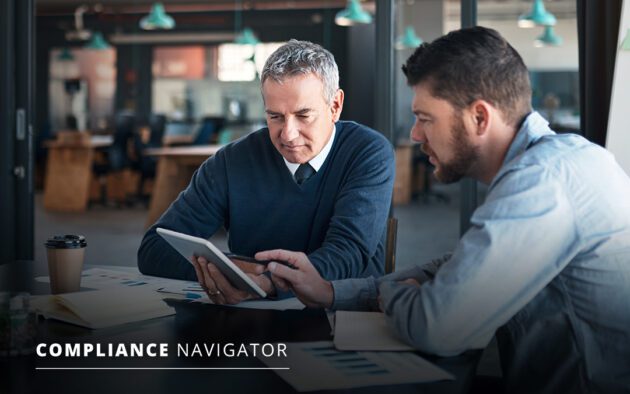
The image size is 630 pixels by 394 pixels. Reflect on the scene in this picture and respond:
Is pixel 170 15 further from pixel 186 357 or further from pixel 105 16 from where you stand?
pixel 186 357

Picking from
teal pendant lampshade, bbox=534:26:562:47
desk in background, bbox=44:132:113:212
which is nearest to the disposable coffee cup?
desk in background, bbox=44:132:113:212

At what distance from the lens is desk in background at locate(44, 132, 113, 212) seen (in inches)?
408

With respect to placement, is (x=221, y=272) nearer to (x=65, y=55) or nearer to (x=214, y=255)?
(x=214, y=255)

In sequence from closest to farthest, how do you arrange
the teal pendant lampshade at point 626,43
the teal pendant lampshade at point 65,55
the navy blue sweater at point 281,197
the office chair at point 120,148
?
the navy blue sweater at point 281,197 < the teal pendant lampshade at point 626,43 < the office chair at point 120,148 < the teal pendant lampshade at point 65,55

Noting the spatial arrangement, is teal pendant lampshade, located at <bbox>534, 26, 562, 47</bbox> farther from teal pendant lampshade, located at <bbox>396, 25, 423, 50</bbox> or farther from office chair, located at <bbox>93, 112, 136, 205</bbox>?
office chair, located at <bbox>93, 112, 136, 205</bbox>

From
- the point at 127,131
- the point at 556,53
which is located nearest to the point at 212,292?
the point at 127,131

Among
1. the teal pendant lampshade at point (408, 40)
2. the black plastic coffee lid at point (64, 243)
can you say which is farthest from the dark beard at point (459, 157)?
the teal pendant lampshade at point (408, 40)

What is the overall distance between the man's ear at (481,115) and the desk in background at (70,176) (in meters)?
9.36

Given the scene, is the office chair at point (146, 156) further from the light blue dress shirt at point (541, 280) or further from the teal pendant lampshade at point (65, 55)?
the light blue dress shirt at point (541, 280)

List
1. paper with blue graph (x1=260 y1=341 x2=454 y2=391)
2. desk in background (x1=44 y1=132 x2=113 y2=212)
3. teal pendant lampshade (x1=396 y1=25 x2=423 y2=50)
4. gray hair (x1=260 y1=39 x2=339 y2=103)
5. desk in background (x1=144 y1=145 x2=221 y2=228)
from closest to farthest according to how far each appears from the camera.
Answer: paper with blue graph (x1=260 y1=341 x2=454 y2=391) < gray hair (x1=260 y1=39 x2=339 y2=103) < desk in background (x1=144 y1=145 x2=221 y2=228) < desk in background (x1=44 y1=132 x2=113 y2=212) < teal pendant lampshade (x1=396 y1=25 x2=423 y2=50)

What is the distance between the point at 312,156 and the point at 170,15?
1440 centimetres

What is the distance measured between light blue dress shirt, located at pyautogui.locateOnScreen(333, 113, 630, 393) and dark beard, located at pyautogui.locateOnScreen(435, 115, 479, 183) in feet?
0.22

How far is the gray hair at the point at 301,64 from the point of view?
7.06 ft

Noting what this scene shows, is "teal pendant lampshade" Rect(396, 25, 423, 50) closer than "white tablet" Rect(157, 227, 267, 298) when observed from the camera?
No
